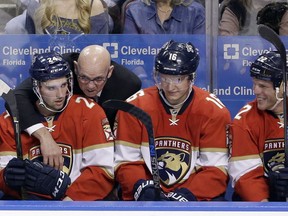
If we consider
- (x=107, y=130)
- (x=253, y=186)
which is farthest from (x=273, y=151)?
(x=107, y=130)

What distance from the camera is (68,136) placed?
3938mm

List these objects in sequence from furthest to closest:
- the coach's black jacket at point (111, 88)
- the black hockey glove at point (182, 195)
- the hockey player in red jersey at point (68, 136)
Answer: the coach's black jacket at point (111, 88)
the hockey player in red jersey at point (68, 136)
the black hockey glove at point (182, 195)

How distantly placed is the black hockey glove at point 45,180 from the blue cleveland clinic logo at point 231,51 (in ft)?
4.78

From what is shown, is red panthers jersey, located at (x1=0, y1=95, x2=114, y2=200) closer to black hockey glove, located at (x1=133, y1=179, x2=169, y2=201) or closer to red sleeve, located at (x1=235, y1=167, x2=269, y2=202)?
black hockey glove, located at (x1=133, y1=179, x2=169, y2=201)

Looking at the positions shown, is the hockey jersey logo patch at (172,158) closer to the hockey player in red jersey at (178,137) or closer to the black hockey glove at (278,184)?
the hockey player in red jersey at (178,137)

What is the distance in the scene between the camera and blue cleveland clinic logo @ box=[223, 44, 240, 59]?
4.78 metres

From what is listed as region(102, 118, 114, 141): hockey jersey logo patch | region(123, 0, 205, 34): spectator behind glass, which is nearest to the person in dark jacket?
region(102, 118, 114, 141): hockey jersey logo patch

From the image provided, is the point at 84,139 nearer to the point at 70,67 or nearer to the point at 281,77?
the point at 70,67

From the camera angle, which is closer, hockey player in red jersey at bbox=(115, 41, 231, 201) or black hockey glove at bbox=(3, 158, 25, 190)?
black hockey glove at bbox=(3, 158, 25, 190)

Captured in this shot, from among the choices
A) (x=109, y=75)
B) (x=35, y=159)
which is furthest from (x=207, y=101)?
(x=35, y=159)

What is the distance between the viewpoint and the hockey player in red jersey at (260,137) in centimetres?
384

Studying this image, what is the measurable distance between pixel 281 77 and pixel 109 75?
2.93ft

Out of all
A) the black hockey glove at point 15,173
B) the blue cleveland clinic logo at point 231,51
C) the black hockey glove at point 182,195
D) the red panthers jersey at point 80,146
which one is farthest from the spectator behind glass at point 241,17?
the black hockey glove at point 15,173

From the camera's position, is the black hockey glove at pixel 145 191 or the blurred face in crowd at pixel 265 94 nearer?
the black hockey glove at pixel 145 191
